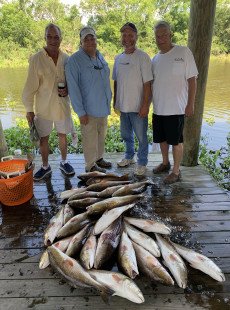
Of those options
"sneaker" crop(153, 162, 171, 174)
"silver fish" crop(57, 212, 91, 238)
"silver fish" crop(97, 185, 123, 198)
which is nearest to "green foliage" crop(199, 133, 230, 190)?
"sneaker" crop(153, 162, 171, 174)

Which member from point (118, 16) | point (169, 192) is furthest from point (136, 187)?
point (118, 16)

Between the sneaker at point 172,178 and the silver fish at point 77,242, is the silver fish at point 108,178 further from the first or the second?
the silver fish at point 77,242

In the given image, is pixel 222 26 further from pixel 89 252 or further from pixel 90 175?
pixel 89 252

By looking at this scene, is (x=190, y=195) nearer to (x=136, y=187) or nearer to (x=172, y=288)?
(x=136, y=187)

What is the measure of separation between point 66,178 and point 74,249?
1613 millimetres

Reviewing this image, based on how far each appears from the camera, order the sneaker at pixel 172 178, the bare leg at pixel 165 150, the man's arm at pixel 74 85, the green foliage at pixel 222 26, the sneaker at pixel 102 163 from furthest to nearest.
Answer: the green foliage at pixel 222 26 < the sneaker at pixel 102 163 < the bare leg at pixel 165 150 < the sneaker at pixel 172 178 < the man's arm at pixel 74 85

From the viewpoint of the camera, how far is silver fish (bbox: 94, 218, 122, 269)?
217cm

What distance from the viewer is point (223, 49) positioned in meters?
29.4

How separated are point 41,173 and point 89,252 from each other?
1.90 m

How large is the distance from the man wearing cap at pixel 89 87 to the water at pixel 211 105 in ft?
15.2

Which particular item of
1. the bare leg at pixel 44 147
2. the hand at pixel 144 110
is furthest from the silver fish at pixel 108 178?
the bare leg at pixel 44 147

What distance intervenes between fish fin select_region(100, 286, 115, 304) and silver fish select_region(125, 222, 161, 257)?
0.49m

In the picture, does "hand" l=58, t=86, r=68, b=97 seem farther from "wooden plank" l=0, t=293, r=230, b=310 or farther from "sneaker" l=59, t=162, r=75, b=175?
"wooden plank" l=0, t=293, r=230, b=310

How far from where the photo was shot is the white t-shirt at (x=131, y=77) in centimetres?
331
